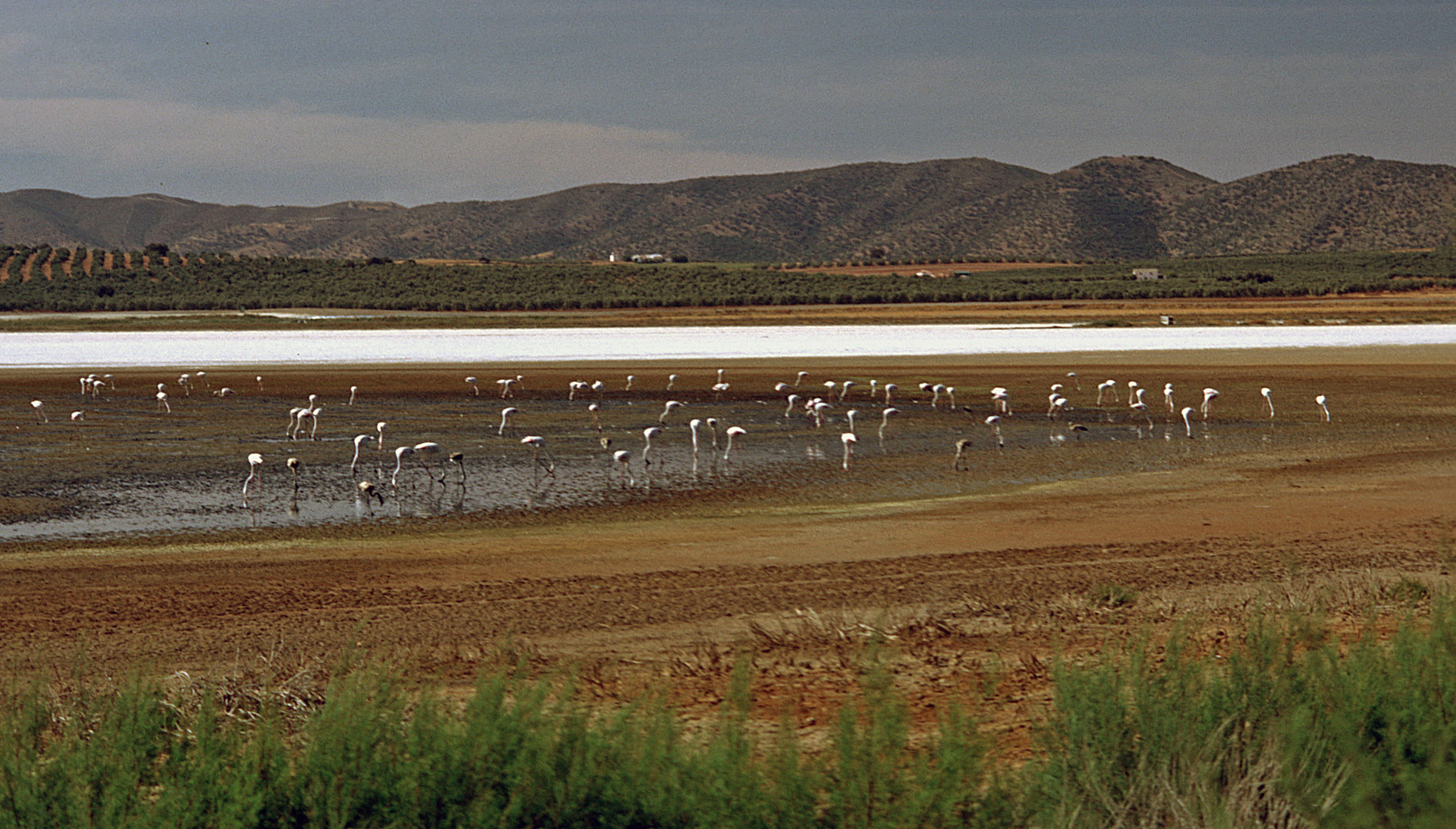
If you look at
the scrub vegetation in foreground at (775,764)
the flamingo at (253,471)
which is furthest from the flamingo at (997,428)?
the scrub vegetation in foreground at (775,764)

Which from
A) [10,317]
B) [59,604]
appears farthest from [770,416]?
[10,317]

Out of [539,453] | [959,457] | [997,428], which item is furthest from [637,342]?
[959,457]

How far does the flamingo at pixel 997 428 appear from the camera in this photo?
67.1 ft

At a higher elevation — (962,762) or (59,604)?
(962,762)

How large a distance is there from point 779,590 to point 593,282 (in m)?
78.0

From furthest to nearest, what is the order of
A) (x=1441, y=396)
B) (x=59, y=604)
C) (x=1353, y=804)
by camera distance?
(x=1441, y=396), (x=59, y=604), (x=1353, y=804)

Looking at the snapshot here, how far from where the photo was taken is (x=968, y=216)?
163m

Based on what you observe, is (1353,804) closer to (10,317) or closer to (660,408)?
(660,408)

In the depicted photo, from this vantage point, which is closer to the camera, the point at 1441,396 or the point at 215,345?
the point at 1441,396

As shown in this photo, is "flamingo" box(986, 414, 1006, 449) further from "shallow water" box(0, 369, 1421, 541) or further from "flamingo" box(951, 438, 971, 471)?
"flamingo" box(951, 438, 971, 471)

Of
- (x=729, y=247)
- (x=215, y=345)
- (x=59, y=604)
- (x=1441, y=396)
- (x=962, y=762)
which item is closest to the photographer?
(x=962, y=762)

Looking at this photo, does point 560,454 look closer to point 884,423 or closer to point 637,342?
point 884,423

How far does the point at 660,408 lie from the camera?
89.5 ft

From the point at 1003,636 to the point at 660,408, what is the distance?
1918 cm
